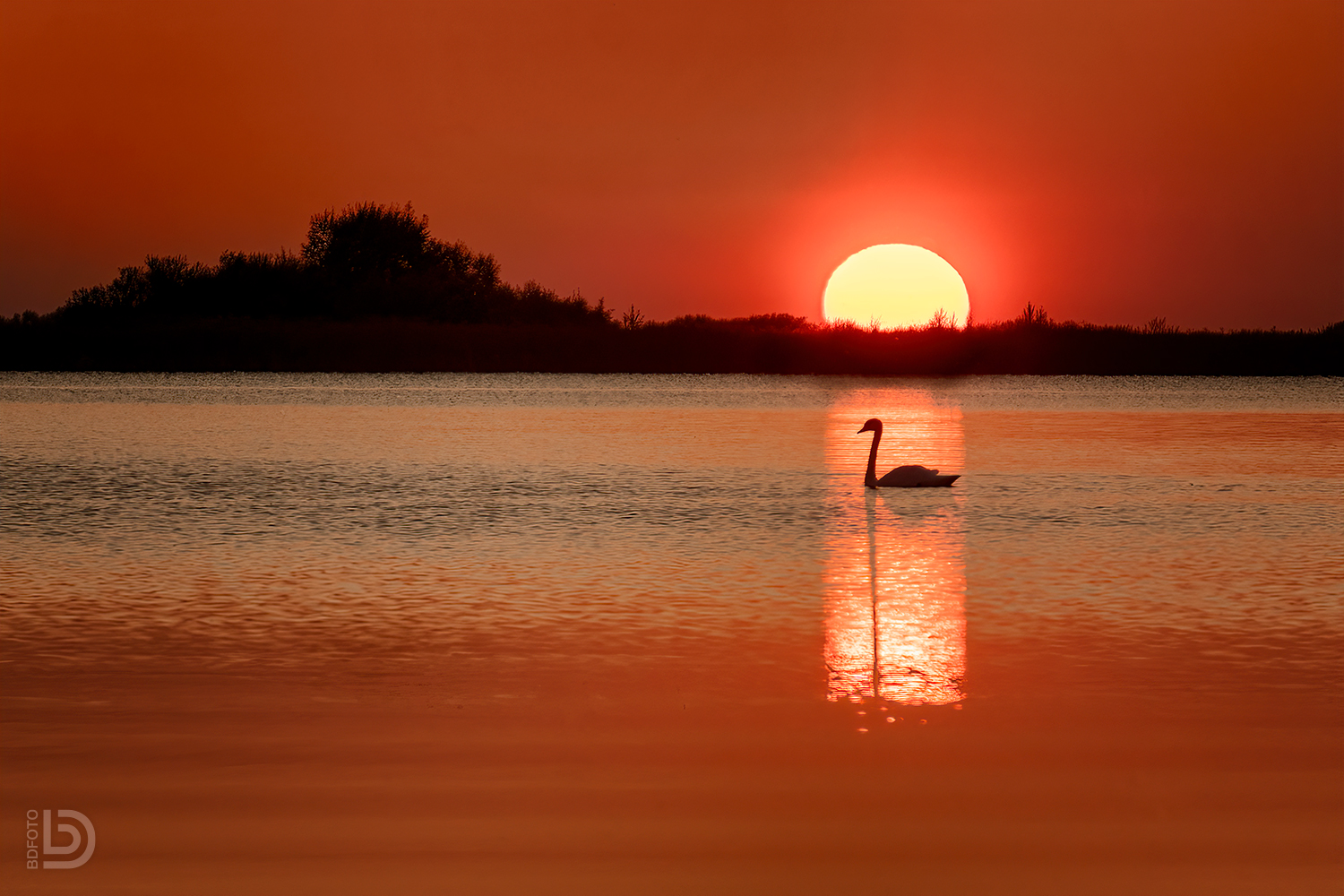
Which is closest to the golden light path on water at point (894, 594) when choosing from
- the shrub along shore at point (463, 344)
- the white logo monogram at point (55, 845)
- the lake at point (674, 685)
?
the lake at point (674, 685)

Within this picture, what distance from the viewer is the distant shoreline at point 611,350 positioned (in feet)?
207

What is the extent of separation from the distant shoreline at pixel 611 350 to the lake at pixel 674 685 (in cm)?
4802

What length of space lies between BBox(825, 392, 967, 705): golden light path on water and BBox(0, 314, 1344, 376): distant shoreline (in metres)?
45.4

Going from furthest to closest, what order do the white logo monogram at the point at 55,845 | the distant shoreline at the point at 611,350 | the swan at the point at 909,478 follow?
the distant shoreline at the point at 611,350
the swan at the point at 909,478
the white logo monogram at the point at 55,845

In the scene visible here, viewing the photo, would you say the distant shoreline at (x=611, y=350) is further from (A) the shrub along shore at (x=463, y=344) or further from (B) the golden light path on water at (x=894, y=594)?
(B) the golden light path on water at (x=894, y=594)

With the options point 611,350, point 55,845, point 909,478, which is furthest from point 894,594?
point 611,350

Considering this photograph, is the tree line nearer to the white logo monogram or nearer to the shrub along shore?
the shrub along shore

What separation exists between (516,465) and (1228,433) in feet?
48.2

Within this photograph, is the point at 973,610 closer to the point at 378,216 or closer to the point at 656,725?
the point at 656,725

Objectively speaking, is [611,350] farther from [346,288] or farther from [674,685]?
[674,685]

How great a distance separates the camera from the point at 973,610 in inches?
341

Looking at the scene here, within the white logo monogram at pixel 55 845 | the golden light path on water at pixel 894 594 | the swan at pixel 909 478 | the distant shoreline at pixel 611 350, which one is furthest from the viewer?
the distant shoreline at pixel 611 350

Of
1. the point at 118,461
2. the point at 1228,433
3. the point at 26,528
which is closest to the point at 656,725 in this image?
the point at 26,528

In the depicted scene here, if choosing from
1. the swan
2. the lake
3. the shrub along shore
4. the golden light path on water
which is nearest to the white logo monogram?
the lake
